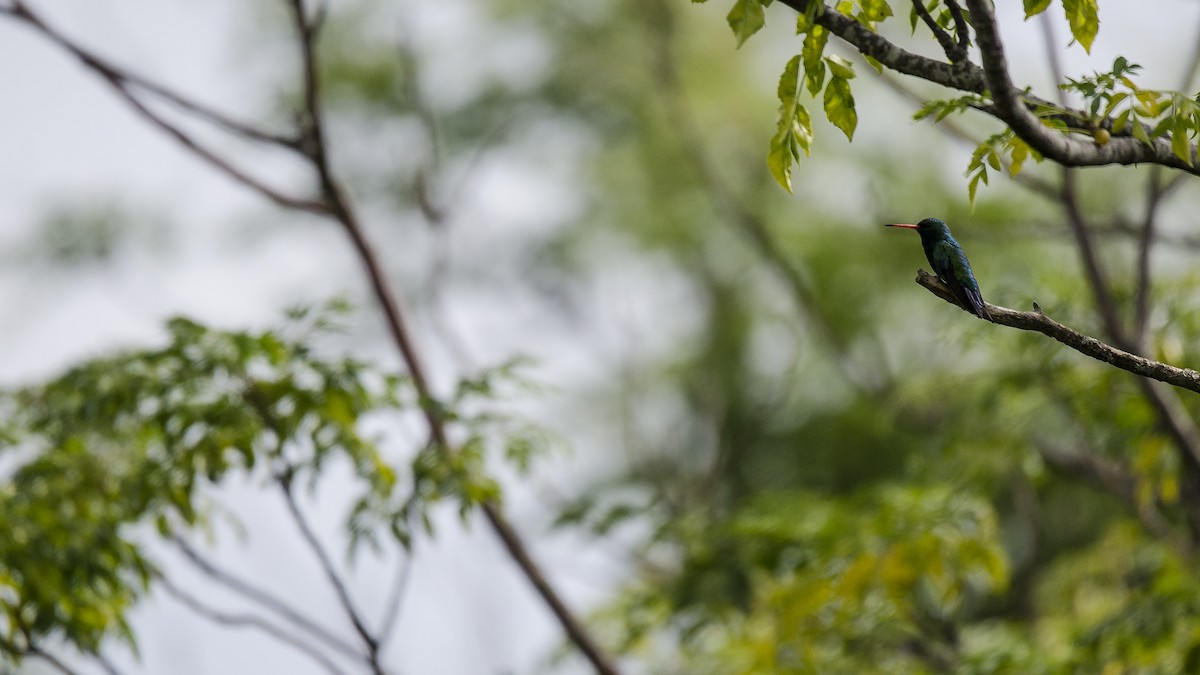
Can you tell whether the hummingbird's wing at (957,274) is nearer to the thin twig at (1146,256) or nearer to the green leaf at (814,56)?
the green leaf at (814,56)

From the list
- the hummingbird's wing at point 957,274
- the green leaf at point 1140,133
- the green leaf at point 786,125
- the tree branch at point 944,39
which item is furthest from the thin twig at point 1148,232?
the green leaf at point 786,125

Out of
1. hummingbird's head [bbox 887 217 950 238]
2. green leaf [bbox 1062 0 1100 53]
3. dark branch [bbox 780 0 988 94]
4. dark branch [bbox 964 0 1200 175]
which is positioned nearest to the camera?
dark branch [bbox 964 0 1200 175]

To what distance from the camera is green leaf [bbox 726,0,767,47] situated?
5.71 feet

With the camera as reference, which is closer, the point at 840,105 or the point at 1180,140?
the point at 1180,140

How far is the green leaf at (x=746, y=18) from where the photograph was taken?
174 centimetres

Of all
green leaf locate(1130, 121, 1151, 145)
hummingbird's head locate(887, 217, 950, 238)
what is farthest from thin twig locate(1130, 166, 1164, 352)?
green leaf locate(1130, 121, 1151, 145)

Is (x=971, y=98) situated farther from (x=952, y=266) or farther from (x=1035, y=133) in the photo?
(x=952, y=266)

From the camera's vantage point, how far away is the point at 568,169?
12.3 meters

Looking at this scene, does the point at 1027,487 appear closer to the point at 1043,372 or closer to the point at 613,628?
the point at 1043,372

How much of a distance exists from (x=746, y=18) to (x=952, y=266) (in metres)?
0.59

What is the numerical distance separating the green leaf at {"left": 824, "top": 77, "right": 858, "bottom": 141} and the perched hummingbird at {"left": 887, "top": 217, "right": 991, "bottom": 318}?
0.24 metres

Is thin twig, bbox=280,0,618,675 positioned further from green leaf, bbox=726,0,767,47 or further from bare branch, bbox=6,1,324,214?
green leaf, bbox=726,0,767,47

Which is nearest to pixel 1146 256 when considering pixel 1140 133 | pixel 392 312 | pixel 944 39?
pixel 1140 133

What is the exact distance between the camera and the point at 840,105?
1854 millimetres
